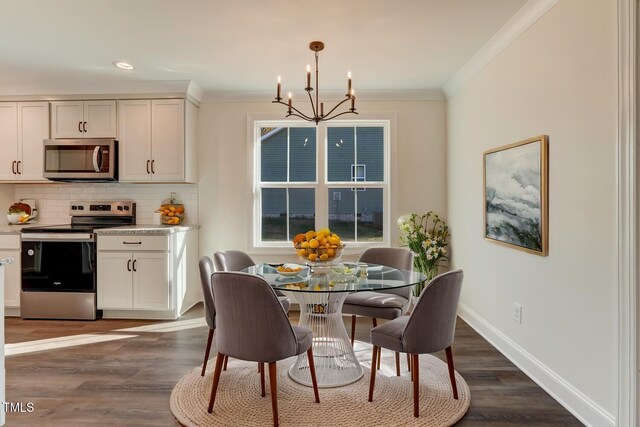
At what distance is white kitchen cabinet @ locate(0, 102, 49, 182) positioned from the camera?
422 centimetres

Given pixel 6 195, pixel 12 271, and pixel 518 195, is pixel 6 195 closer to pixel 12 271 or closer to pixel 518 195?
pixel 12 271

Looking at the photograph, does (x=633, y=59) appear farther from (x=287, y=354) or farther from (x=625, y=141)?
(x=287, y=354)

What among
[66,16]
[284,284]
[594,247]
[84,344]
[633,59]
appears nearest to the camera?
[633,59]

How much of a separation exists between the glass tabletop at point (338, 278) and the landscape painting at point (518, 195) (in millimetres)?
793

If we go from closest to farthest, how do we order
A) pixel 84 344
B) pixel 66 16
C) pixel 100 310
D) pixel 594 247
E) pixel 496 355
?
pixel 594 247 → pixel 66 16 → pixel 496 355 → pixel 84 344 → pixel 100 310

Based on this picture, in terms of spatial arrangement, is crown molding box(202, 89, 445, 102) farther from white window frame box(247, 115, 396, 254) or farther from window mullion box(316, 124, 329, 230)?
window mullion box(316, 124, 329, 230)

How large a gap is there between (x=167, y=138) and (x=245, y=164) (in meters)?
0.87

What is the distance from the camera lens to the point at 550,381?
2396 millimetres

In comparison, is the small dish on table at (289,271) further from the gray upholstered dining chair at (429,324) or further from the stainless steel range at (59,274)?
the stainless steel range at (59,274)

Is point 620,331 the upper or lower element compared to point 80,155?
lower

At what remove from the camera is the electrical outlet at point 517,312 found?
2.79m

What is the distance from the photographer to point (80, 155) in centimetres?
413

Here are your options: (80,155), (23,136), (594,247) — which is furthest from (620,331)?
(23,136)

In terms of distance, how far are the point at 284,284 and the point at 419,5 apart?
1.98 m
